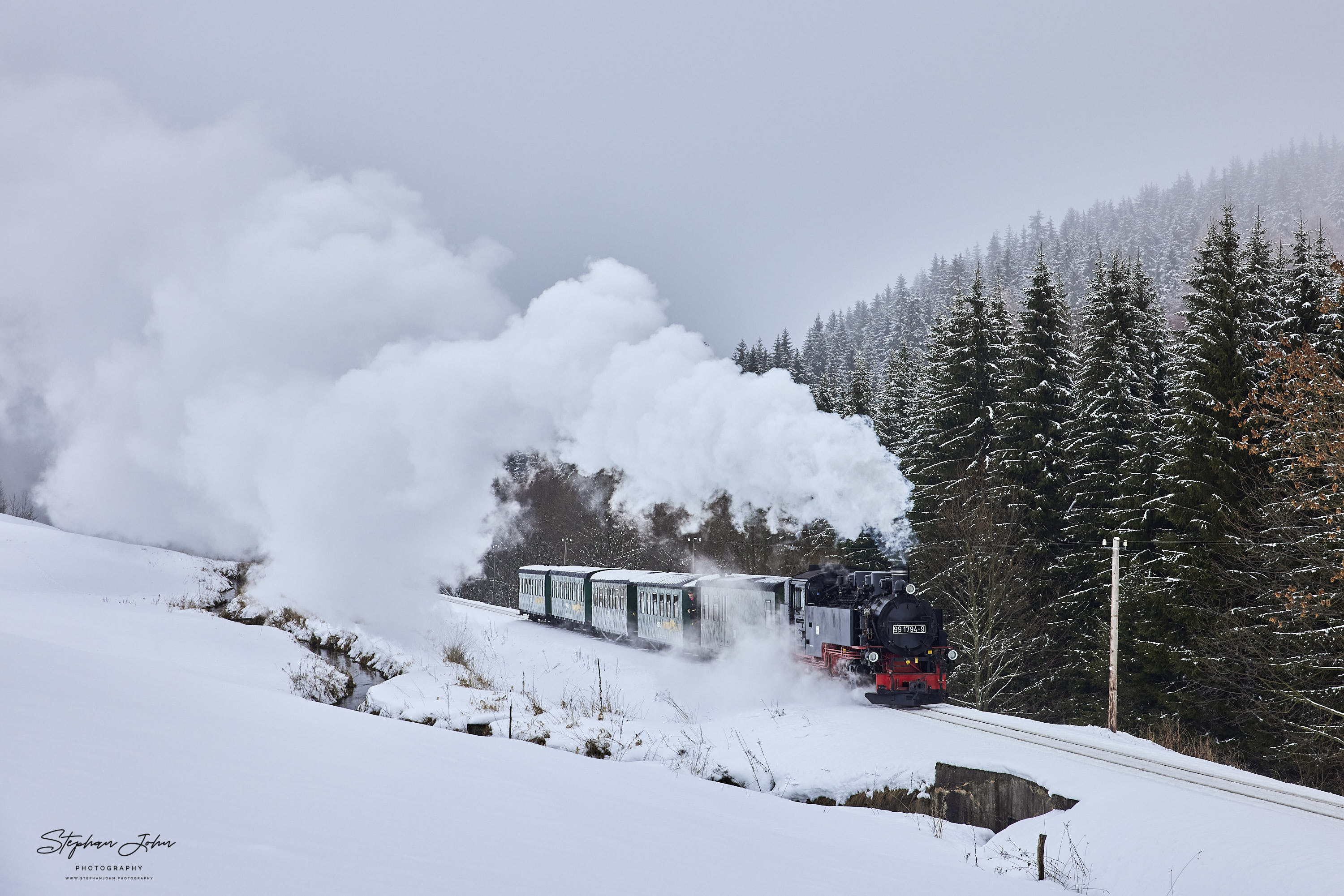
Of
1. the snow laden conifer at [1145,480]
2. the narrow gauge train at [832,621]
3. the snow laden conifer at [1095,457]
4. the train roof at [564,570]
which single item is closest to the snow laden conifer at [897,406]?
the snow laden conifer at [1095,457]

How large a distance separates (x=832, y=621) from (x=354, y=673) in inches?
522

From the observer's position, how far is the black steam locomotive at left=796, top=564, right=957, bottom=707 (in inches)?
770

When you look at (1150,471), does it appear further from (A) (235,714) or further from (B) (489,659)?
(A) (235,714)

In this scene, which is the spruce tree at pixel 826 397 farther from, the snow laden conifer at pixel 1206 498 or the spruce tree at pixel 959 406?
the snow laden conifer at pixel 1206 498

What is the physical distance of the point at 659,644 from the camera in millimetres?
29562

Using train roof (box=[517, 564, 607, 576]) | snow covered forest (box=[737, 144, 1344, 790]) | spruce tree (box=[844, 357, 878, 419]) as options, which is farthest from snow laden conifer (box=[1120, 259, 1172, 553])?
train roof (box=[517, 564, 607, 576])

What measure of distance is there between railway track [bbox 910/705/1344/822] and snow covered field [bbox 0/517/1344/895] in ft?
1.44

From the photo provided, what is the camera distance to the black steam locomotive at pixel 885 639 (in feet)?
64.1

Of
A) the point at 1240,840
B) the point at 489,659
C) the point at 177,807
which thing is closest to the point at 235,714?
the point at 177,807

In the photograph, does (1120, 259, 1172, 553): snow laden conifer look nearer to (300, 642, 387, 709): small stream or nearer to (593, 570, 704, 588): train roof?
(593, 570, 704, 588): train roof

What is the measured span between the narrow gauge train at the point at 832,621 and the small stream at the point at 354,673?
9.24m

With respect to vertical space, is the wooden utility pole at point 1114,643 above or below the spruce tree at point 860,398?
below

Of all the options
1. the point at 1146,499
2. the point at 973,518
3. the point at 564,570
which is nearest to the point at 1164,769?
the point at 1146,499

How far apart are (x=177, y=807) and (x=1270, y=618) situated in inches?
A: 972
